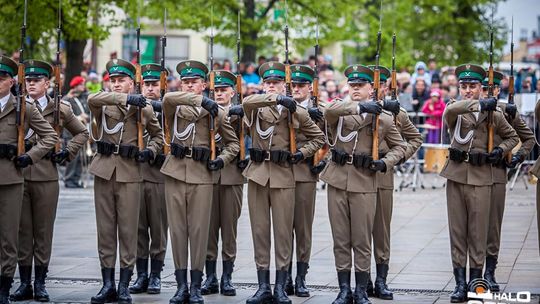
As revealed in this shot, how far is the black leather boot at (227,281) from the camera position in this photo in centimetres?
1292

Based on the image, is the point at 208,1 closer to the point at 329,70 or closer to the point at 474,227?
the point at 329,70

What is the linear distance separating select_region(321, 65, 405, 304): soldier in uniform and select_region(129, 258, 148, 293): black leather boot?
2.20m

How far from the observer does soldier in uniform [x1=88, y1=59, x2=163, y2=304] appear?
41.0 feet

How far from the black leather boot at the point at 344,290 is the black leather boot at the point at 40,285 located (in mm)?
2880

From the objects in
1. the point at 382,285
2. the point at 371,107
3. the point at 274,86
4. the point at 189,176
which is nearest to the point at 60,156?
the point at 189,176

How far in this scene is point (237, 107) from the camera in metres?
12.6

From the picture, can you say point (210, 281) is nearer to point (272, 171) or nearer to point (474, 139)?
point (272, 171)

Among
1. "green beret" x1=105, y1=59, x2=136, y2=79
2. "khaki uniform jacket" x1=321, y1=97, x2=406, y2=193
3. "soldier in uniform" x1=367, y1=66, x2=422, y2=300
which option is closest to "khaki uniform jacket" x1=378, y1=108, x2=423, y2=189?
"soldier in uniform" x1=367, y1=66, x2=422, y2=300

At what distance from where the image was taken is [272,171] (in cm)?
1256

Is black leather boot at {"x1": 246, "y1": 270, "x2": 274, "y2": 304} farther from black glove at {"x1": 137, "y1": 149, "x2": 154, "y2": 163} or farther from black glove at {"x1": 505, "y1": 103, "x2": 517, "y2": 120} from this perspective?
black glove at {"x1": 505, "y1": 103, "x2": 517, "y2": 120}

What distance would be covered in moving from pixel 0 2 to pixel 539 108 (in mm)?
14046

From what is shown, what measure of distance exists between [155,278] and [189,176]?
4.64 ft

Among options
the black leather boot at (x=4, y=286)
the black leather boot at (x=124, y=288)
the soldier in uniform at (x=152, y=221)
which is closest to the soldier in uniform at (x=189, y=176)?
the black leather boot at (x=124, y=288)

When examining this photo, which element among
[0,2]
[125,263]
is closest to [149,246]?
[125,263]
